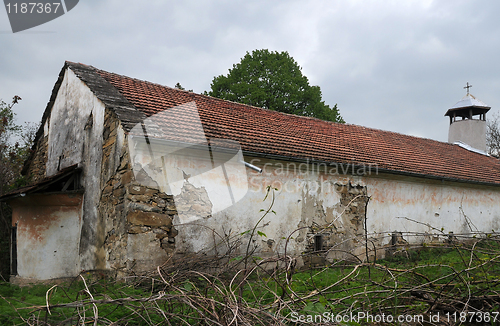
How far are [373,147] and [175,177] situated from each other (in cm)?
717

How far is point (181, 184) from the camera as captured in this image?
21.8 ft

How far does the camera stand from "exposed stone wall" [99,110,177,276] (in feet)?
19.9

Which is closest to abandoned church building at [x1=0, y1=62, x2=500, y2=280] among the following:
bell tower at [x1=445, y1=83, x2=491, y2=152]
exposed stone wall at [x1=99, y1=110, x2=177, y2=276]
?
exposed stone wall at [x1=99, y1=110, x2=177, y2=276]

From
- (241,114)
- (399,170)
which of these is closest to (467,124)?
(399,170)

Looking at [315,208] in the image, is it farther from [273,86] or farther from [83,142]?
[273,86]

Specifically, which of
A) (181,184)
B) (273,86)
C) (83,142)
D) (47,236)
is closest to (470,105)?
(273,86)

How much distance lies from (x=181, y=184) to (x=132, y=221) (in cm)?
108

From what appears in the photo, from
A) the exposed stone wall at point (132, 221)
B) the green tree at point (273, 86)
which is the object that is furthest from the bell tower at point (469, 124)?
the exposed stone wall at point (132, 221)

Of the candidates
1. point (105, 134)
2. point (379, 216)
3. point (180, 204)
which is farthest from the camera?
point (379, 216)

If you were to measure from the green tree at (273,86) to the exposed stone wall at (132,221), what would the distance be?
14219 mm

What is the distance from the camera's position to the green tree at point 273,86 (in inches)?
810

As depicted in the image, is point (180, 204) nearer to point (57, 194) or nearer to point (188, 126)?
point (188, 126)

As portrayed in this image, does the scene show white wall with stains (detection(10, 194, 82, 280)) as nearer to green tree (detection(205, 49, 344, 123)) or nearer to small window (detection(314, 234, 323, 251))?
small window (detection(314, 234, 323, 251))

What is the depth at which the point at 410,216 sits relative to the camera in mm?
10281
